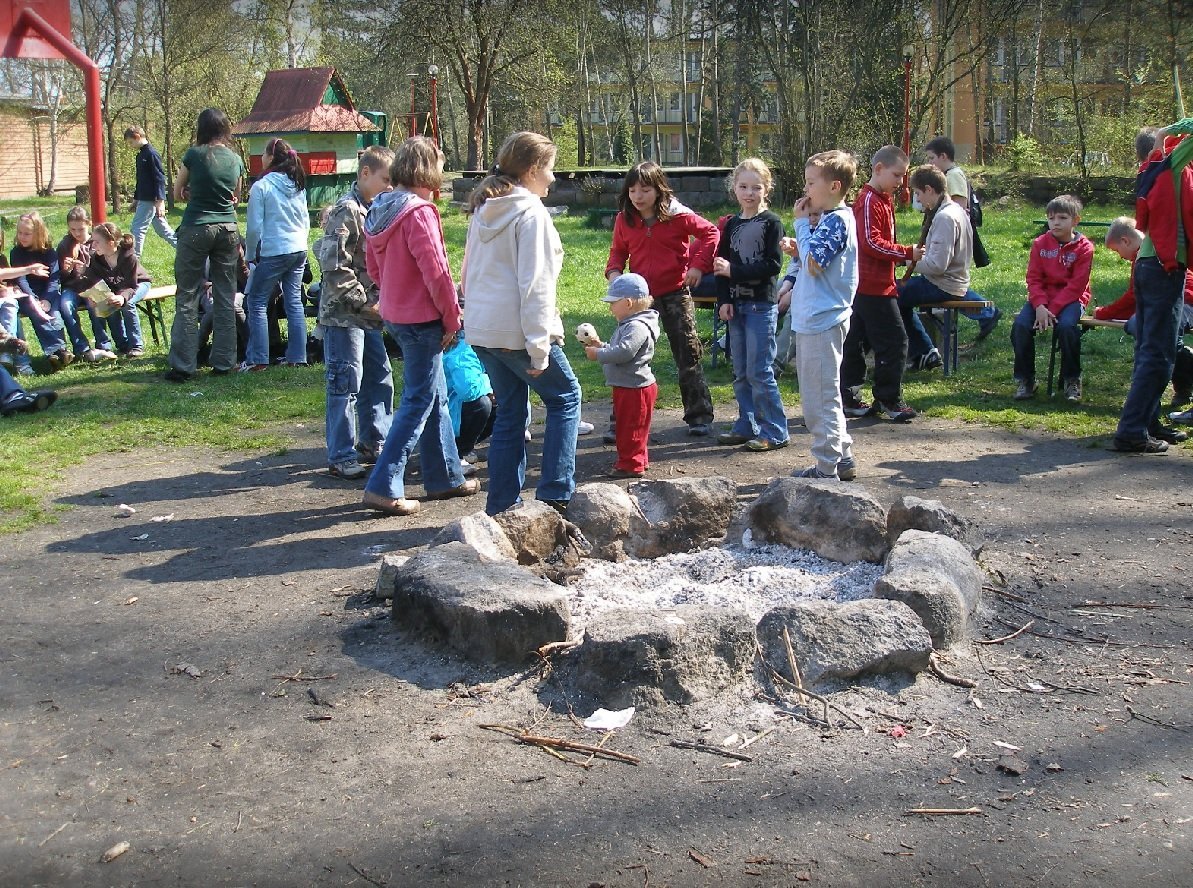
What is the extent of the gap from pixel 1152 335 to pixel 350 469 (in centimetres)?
499

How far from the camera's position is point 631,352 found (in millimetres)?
6867

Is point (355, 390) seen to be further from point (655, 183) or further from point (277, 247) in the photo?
point (277, 247)

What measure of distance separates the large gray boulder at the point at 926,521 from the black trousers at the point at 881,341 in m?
3.20

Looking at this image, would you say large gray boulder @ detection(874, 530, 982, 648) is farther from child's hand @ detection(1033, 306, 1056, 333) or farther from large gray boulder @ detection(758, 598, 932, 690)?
child's hand @ detection(1033, 306, 1056, 333)

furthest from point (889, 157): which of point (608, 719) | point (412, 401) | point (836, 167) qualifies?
point (608, 719)

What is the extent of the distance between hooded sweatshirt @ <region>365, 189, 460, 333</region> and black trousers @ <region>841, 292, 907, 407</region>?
3.30m

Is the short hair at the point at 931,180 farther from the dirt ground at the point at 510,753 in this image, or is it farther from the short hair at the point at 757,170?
the dirt ground at the point at 510,753

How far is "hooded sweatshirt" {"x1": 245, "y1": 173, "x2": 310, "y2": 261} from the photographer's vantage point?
10.1m

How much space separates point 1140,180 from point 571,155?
32.9 metres

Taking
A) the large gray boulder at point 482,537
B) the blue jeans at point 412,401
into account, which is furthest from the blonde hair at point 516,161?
the large gray boulder at point 482,537

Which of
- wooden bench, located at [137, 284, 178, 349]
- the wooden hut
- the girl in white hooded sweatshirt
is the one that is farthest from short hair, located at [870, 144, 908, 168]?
the wooden hut

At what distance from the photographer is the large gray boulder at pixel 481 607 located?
4.21 m

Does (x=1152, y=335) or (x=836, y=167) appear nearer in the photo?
(x=836, y=167)

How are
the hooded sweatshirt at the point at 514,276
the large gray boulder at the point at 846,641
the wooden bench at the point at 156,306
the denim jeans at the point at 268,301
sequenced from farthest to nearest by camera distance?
the wooden bench at the point at 156,306 → the denim jeans at the point at 268,301 → the hooded sweatshirt at the point at 514,276 → the large gray boulder at the point at 846,641
